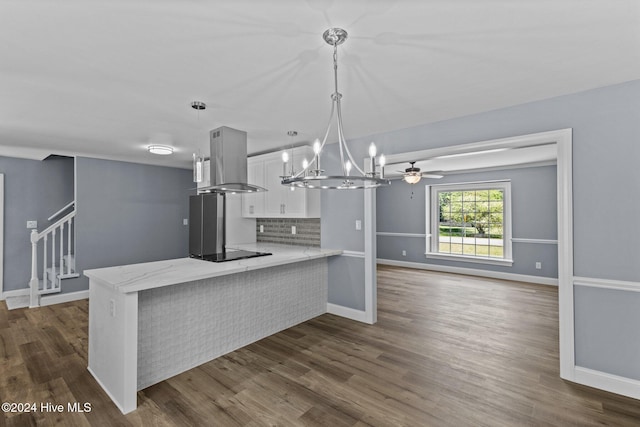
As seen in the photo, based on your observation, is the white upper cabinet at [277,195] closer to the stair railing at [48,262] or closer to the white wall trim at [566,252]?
the white wall trim at [566,252]

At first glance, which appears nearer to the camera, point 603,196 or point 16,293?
point 603,196

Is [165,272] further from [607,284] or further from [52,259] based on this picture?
[52,259]

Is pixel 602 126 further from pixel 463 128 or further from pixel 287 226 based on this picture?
pixel 287 226

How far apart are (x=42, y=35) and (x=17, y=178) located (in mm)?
4842

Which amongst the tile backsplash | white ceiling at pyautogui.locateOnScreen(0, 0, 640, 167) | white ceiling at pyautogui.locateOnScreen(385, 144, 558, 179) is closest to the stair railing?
white ceiling at pyautogui.locateOnScreen(0, 0, 640, 167)

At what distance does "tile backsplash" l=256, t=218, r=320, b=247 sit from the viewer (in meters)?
4.59

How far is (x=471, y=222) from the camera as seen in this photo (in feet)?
23.1

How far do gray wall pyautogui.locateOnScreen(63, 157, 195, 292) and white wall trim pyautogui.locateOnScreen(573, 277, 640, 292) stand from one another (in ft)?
18.5

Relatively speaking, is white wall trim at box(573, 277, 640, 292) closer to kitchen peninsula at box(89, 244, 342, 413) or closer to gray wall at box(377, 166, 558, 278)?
kitchen peninsula at box(89, 244, 342, 413)

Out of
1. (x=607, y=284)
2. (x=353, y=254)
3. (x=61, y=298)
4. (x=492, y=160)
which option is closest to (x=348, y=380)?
(x=353, y=254)

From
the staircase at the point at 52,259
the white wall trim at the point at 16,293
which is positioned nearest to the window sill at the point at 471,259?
the staircase at the point at 52,259

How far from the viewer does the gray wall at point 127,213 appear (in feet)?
16.6

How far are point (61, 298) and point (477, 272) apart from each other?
7.87m

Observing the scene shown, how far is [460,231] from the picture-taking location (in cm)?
721
